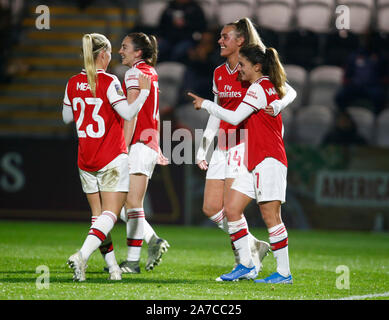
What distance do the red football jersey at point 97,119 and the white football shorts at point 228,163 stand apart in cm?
96

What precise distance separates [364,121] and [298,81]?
1.71 meters

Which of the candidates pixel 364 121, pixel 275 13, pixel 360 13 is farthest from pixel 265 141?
pixel 360 13

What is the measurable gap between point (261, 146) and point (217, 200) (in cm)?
90

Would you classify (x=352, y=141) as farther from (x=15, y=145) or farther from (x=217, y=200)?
(x=217, y=200)

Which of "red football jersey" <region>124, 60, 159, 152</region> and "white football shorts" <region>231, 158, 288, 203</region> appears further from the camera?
"red football jersey" <region>124, 60, 159, 152</region>

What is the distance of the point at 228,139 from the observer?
6453 mm

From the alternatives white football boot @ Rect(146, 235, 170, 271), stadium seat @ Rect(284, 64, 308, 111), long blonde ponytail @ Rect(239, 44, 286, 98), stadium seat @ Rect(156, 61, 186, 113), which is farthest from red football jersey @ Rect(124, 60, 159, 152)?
stadium seat @ Rect(284, 64, 308, 111)

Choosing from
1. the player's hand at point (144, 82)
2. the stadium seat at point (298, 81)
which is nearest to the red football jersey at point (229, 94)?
the player's hand at point (144, 82)

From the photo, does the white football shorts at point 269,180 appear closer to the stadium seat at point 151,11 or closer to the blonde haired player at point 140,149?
the blonde haired player at point 140,149

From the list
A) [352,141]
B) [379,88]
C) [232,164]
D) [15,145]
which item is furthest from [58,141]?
[232,164]

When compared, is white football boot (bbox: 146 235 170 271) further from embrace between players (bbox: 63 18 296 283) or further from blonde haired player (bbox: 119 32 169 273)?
embrace between players (bbox: 63 18 296 283)

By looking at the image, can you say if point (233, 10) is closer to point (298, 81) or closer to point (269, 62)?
point (298, 81)

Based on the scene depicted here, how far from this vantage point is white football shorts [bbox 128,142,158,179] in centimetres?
656

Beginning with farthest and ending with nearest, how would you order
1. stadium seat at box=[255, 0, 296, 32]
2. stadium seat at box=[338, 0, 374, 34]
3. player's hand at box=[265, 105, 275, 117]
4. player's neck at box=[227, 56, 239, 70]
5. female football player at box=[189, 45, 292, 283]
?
stadium seat at box=[255, 0, 296, 32] → stadium seat at box=[338, 0, 374, 34] → player's neck at box=[227, 56, 239, 70] → female football player at box=[189, 45, 292, 283] → player's hand at box=[265, 105, 275, 117]
